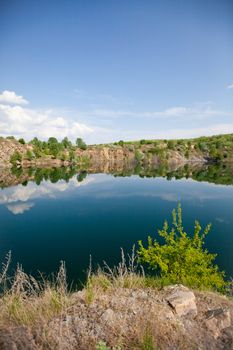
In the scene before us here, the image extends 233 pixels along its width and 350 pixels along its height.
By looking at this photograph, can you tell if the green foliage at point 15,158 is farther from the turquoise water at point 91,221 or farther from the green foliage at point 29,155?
the turquoise water at point 91,221

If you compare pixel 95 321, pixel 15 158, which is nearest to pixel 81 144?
pixel 15 158

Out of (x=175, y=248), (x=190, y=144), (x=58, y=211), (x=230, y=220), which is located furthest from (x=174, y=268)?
(x=190, y=144)

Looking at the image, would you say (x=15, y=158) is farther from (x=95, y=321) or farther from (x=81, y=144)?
(x=95, y=321)

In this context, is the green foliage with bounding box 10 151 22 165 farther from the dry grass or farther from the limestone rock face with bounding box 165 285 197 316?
the limestone rock face with bounding box 165 285 197 316

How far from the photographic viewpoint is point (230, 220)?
26.6 metres

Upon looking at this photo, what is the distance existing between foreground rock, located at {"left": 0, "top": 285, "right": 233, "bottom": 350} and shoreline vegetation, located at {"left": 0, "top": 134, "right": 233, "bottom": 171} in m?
91.8

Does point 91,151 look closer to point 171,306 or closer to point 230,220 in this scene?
point 230,220

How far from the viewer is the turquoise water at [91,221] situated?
17.6 metres

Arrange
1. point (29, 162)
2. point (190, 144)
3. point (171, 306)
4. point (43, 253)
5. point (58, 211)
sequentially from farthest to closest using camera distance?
1. point (190, 144)
2. point (29, 162)
3. point (58, 211)
4. point (43, 253)
5. point (171, 306)

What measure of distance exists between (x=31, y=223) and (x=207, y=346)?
2337cm

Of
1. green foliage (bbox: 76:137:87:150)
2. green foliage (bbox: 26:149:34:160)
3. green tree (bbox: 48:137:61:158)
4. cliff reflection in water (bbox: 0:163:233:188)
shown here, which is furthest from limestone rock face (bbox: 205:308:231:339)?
green foliage (bbox: 76:137:87:150)

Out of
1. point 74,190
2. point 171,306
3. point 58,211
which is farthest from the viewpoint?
point 74,190

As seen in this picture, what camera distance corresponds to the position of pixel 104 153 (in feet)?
426

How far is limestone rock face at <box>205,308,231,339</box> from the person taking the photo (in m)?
6.54
